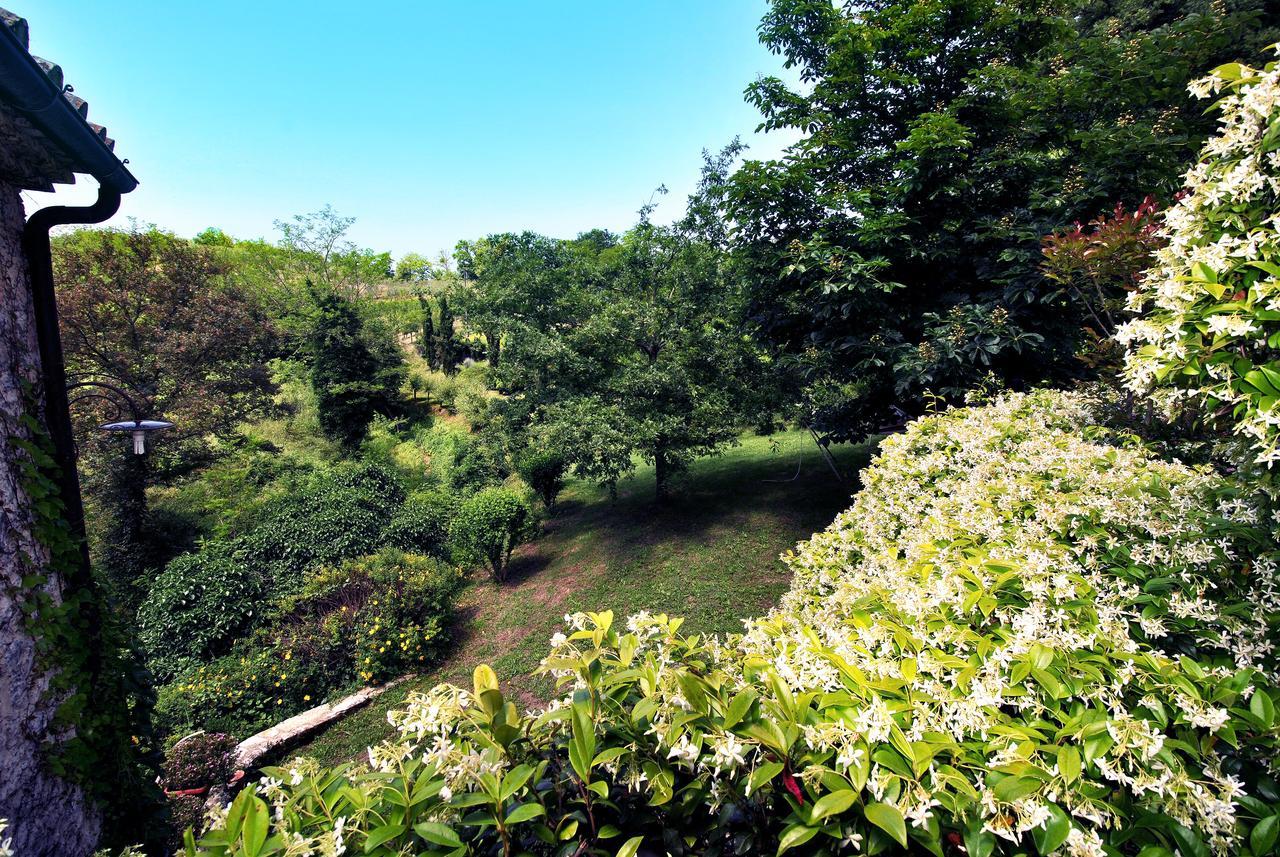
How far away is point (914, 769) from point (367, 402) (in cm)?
1774

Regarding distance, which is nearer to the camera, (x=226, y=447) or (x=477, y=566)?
(x=477, y=566)

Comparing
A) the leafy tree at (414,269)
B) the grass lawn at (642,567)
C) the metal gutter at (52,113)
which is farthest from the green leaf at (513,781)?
the leafy tree at (414,269)

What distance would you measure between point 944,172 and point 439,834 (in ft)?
23.1

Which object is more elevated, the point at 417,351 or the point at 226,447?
the point at 417,351

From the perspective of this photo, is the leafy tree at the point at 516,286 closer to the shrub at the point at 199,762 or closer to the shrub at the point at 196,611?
the shrub at the point at 196,611

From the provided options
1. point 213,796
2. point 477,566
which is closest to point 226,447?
point 477,566

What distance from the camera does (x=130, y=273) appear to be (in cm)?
1110

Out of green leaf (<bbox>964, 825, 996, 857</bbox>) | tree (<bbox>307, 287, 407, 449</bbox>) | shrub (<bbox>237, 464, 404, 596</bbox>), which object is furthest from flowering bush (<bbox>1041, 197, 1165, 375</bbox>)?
tree (<bbox>307, 287, 407, 449</bbox>)

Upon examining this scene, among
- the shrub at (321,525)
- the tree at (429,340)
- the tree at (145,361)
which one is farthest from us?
the tree at (429,340)

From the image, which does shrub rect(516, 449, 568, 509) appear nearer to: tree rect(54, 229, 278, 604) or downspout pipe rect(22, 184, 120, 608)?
tree rect(54, 229, 278, 604)

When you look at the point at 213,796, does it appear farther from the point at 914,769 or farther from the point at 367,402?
the point at 367,402

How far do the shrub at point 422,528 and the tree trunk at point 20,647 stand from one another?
656 cm

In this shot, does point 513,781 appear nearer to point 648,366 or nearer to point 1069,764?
point 1069,764

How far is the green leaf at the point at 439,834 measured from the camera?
0.91 metres
